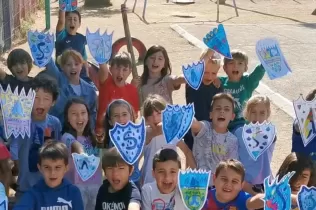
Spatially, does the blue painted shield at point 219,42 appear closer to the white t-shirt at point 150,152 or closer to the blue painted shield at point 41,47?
the white t-shirt at point 150,152

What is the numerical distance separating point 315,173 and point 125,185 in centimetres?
128

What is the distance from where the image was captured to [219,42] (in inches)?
222

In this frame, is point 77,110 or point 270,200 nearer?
point 270,200

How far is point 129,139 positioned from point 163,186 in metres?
0.38

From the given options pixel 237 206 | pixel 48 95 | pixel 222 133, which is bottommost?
pixel 237 206

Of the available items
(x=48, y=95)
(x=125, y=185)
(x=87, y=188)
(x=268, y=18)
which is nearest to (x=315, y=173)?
(x=125, y=185)

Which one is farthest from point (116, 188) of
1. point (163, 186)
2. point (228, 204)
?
point (228, 204)

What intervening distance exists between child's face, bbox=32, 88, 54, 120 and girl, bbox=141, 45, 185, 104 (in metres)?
1.17

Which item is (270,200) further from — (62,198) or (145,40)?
(145,40)

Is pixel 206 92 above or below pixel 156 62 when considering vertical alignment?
below

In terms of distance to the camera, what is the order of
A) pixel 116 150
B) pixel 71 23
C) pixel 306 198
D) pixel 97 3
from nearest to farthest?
pixel 306 198
pixel 116 150
pixel 71 23
pixel 97 3

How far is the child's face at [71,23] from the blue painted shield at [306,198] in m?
3.80

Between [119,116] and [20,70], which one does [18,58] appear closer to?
[20,70]

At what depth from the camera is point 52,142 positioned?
4.19 metres
